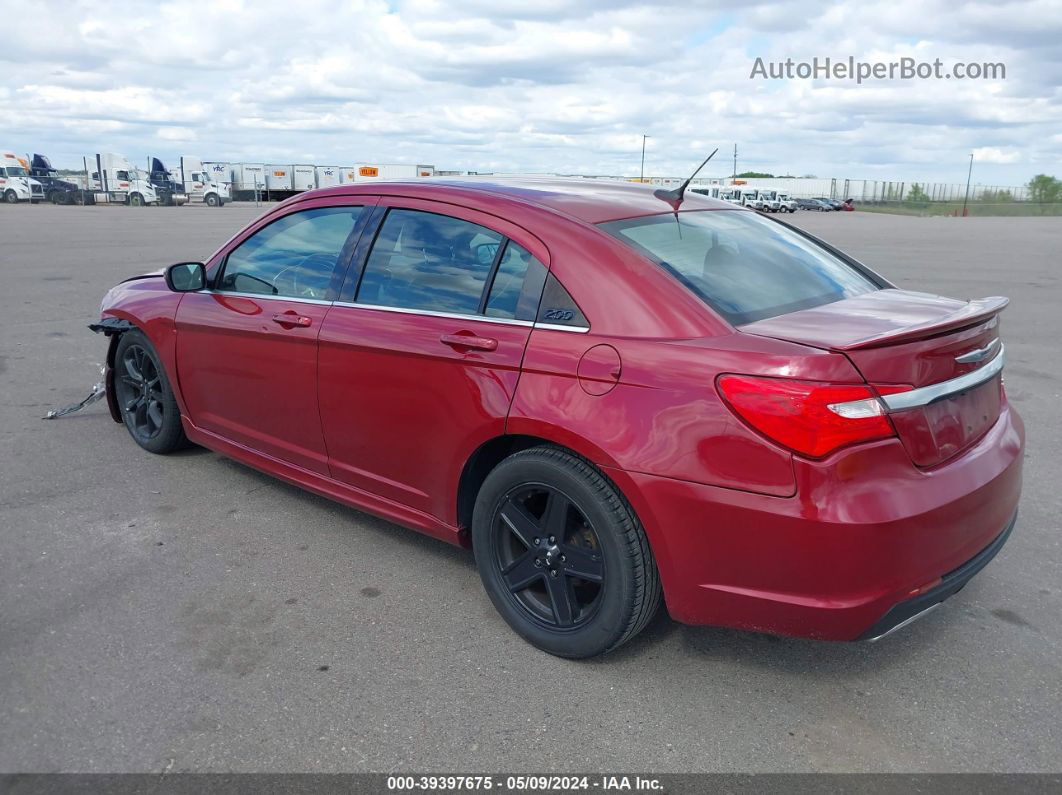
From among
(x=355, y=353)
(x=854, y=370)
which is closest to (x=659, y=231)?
(x=854, y=370)

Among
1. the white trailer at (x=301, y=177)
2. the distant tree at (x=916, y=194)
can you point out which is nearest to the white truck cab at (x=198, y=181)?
the white trailer at (x=301, y=177)

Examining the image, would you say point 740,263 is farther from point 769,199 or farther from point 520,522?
point 769,199

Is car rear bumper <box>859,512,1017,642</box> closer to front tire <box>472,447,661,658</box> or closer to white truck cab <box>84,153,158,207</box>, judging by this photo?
front tire <box>472,447,661,658</box>

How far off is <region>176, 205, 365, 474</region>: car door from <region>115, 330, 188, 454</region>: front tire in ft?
1.22

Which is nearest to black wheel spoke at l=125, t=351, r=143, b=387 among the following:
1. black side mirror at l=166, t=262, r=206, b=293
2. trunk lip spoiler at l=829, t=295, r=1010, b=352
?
black side mirror at l=166, t=262, r=206, b=293

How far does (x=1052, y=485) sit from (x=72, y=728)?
4.89m

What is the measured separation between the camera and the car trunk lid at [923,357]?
8.48 feet

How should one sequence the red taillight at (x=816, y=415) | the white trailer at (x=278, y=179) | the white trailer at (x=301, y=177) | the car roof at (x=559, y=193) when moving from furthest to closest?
1. the white trailer at (x=301, y=177)
2. the white trailer at (x=278, y=179)
3. the car roof at (x=559, y=193)
4. the red taillight at (x=816, y=415)

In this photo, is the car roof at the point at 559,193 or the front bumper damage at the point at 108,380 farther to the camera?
the front bumper damage at the point at 108,380

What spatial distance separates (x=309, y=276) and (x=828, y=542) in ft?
8.50

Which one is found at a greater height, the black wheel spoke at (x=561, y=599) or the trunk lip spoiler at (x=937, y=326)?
the trunk lip spoiler at (x=937, y=326)

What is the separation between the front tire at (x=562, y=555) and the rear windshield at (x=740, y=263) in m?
0.75

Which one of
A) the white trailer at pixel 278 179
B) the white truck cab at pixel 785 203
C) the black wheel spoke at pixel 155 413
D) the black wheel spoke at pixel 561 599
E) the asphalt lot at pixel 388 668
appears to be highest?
the white trailer at pixel 278 179

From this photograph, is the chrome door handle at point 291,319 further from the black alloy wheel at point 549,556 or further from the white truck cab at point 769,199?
the white truck cab at point 769,199
